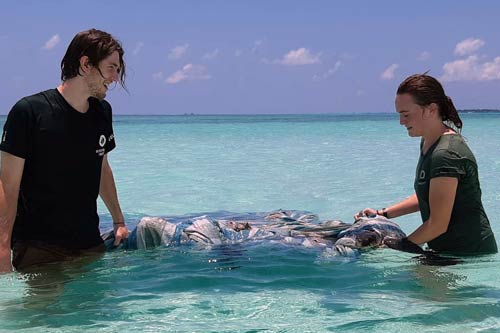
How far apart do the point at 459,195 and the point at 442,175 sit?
246mm

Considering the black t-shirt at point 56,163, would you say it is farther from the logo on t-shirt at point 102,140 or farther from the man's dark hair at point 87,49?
the man's dark hair at point 87,49

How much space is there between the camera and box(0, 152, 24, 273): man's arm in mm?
3537

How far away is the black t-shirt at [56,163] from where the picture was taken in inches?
141

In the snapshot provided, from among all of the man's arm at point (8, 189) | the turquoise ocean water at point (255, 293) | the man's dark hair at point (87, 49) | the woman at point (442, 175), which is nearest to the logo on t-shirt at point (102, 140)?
the man's dark hair at point (87, 49)

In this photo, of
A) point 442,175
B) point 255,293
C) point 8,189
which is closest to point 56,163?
point 8,189

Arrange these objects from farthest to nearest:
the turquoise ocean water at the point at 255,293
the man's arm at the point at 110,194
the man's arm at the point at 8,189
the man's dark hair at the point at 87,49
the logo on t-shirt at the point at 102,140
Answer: the man's arm at the point at 110,194
the logo on t-shirt at the point at 102,140
the man's dark hair at the point at 87,49
the man's arm at the point at 8,189
the turquoise ocean water at the point at 255,293

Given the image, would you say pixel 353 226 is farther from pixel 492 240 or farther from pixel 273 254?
pixel 492 240

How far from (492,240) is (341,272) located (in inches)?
40.0

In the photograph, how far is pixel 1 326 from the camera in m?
3.27

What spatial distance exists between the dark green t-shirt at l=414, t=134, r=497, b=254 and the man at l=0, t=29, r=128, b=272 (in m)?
1.98

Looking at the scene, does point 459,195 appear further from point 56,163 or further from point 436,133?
point 56,163

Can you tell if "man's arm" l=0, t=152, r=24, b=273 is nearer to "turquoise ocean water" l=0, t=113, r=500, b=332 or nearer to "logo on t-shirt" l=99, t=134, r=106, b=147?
"turquoise ocean water" l=0, t=113, r=500, b=332

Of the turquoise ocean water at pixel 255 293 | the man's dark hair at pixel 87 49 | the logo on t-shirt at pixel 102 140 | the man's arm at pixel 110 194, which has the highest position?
the man's dark hair at pixel 87 49

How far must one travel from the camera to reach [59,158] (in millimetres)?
3742
